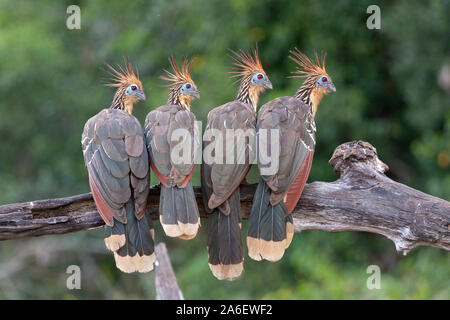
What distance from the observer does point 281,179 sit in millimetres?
3848

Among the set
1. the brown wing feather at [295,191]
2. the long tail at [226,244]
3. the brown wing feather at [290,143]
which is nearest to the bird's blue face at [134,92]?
the brown wing feather at [290,143]

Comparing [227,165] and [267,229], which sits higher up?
[227,165]

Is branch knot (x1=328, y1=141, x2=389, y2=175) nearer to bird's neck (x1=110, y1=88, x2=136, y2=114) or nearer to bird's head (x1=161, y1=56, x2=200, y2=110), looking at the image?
bird's head (x1=161, y1=56, x2=200, y2=110)

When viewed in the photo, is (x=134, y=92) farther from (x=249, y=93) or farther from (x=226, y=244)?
(x=226, y=244)

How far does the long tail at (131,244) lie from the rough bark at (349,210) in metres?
0.37

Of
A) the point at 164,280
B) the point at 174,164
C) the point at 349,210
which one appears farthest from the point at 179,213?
the point at 164,280

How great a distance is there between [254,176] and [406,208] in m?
3.61

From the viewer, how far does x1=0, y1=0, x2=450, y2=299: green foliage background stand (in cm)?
792

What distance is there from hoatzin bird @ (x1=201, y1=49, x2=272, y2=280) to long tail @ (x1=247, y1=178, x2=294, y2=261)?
84mm

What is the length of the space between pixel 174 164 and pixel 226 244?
1.84 ft

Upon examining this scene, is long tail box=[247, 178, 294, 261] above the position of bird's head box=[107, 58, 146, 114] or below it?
below

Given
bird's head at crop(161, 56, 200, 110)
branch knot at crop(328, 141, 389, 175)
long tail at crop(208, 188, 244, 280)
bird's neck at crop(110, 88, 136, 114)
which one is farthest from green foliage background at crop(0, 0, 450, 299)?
long tail at crop(208, 188, 244, 280)

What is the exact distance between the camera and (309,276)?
8.16m

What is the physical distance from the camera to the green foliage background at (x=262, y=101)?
7.92 metres
